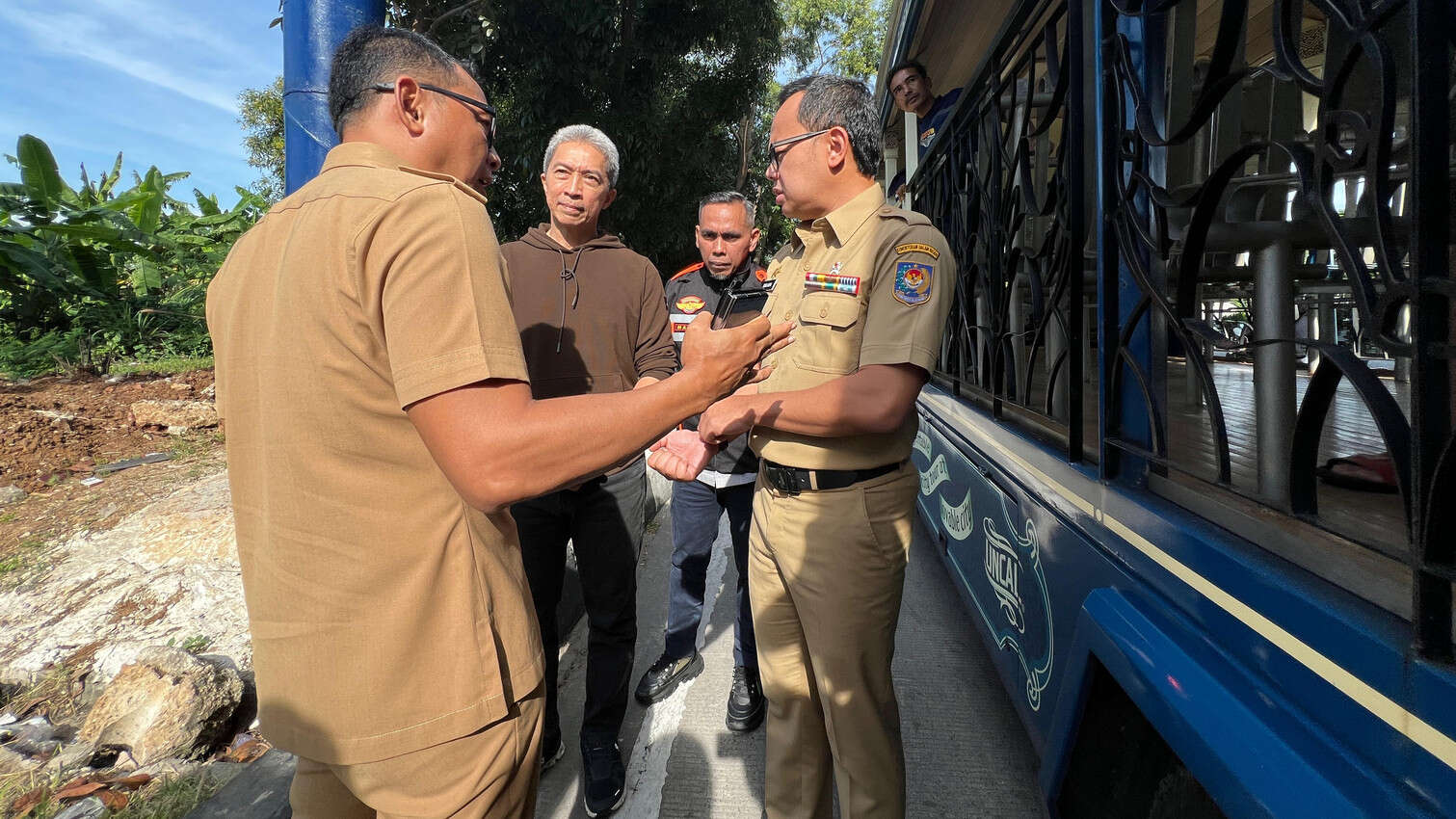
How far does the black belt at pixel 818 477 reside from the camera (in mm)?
1761

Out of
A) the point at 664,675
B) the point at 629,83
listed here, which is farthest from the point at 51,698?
the point at 629,83

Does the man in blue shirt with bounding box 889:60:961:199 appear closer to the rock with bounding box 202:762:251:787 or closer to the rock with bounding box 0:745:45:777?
the rock with bounding box 202:762:251:787

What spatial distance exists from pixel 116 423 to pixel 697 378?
263 inches

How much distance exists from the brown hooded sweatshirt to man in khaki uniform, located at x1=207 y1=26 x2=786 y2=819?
4.02ft

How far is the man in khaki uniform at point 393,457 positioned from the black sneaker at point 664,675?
178 centimetres

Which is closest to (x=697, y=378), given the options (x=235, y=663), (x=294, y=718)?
(x=294, y=718)

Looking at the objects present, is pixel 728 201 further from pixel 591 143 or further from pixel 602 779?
pixel 602 779

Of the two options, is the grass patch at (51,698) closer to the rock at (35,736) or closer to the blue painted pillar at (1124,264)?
the rock at (35,736)

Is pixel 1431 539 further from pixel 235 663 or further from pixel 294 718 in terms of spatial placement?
pixel 235 663

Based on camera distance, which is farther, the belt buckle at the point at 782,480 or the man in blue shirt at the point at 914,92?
the man in blue shirt at the point at 914,92

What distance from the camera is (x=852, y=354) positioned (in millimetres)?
1780

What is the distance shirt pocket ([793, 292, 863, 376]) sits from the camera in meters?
1.77

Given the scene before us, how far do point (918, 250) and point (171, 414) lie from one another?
6.59 metres

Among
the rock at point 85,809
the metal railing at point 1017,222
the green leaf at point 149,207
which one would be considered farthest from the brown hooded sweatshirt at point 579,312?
the green leaf at point 149,207
